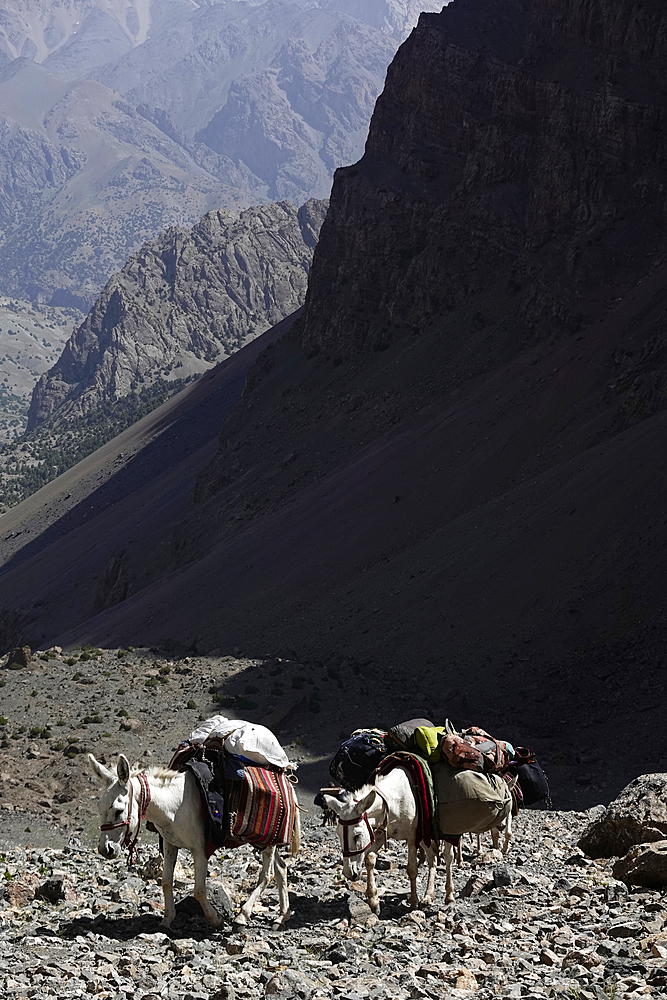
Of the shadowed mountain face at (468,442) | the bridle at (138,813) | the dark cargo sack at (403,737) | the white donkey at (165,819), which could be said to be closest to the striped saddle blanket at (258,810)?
the white donkey at (165,819)

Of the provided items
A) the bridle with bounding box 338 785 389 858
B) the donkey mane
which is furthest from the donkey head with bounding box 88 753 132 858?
the bridle with bounding box 338 785 389 858

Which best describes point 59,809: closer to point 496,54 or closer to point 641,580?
point 641,580

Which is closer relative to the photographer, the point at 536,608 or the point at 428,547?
the point at 536,608

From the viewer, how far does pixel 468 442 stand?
5025cm

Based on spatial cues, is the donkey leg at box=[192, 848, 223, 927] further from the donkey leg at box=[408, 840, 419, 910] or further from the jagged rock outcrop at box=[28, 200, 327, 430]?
the jagged rock outcrop at box=[28, 200, 327, 430]

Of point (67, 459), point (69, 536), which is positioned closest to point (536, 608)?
point (69, 536)

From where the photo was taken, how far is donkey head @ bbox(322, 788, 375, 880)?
38.2ft

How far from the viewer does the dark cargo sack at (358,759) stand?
14.3m

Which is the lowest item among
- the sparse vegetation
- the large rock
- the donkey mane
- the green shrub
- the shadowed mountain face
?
the large rock

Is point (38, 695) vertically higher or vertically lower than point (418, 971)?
higher

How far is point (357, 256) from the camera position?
7244 cm

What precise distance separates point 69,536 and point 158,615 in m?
43.6

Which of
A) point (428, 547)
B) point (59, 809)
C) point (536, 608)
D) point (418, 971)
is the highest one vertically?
point (428, 547)

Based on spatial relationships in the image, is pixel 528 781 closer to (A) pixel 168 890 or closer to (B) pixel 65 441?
(A) pixel 168 890
